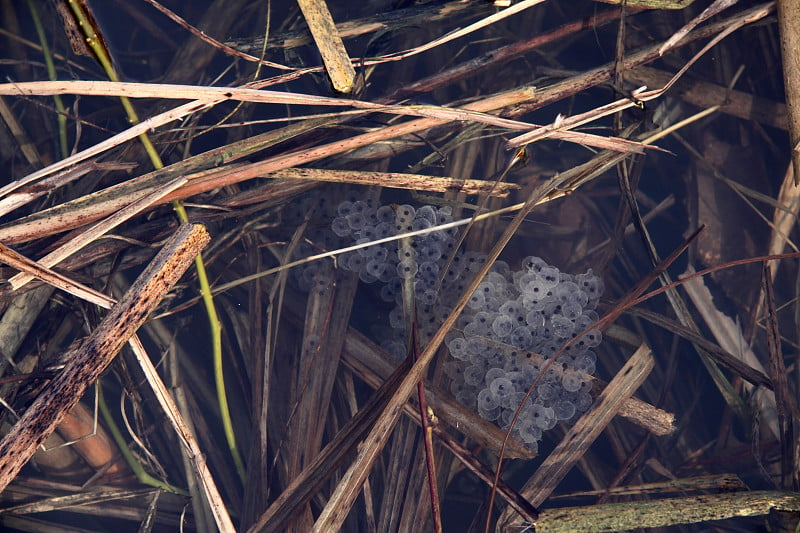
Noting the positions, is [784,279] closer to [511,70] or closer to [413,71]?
[511,70]

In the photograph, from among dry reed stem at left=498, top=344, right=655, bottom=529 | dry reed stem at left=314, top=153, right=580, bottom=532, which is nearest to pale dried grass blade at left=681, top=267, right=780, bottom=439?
dry reed stem at left=498, top=344, right=655, bottom=529

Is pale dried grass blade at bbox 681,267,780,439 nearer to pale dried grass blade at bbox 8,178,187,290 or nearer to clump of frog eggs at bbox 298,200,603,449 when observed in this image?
clump of frog eggs at bbox 298,200,603,449

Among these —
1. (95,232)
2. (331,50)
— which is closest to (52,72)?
(95,232)

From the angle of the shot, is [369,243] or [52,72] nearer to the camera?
[369,243]

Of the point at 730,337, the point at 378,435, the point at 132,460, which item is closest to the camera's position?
the point at 378,435

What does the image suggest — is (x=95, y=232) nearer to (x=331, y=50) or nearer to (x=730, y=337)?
(x=331, y=50)

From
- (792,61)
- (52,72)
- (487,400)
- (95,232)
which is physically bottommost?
(487,400)

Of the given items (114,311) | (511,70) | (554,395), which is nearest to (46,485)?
(114,311)
